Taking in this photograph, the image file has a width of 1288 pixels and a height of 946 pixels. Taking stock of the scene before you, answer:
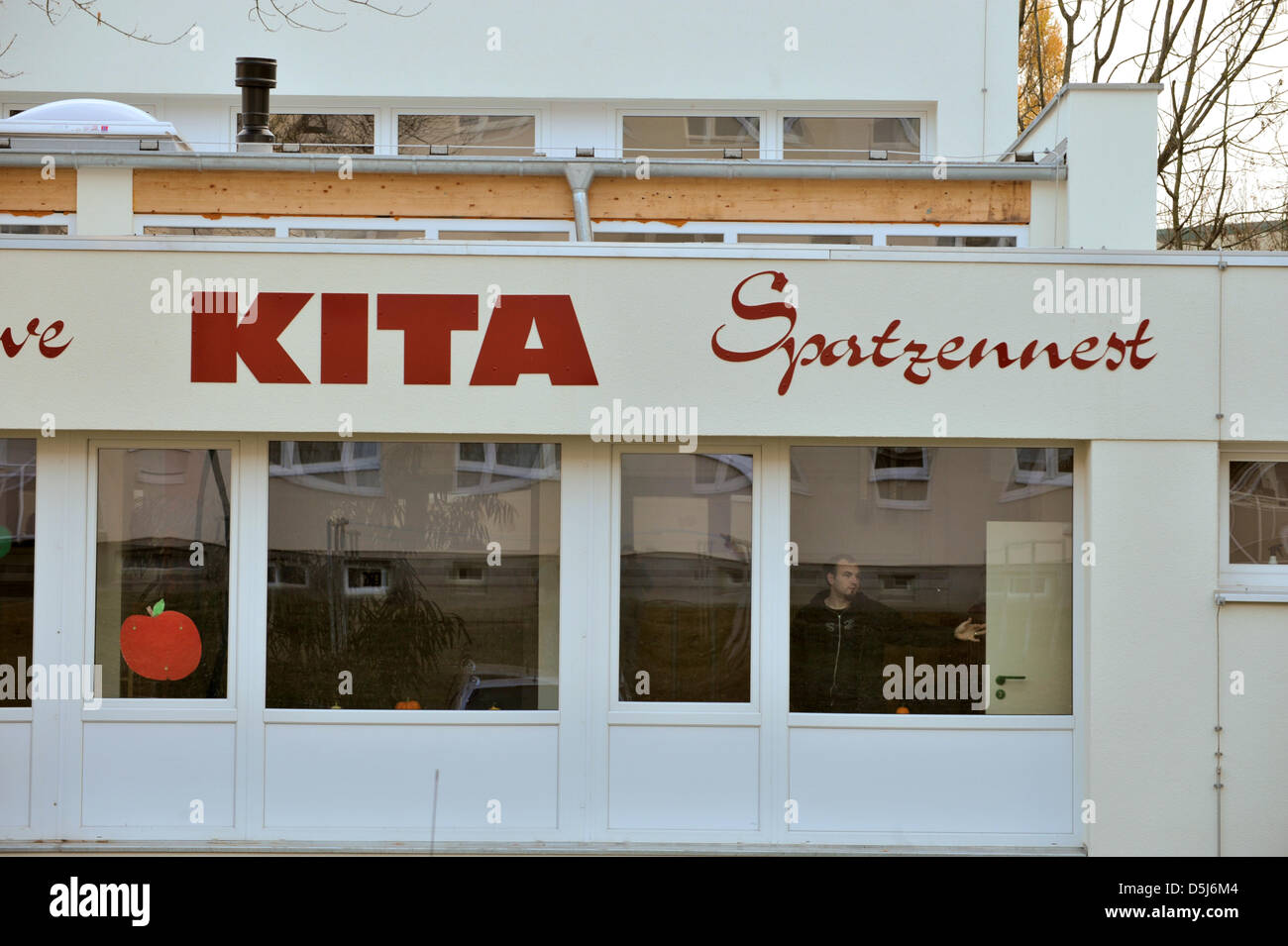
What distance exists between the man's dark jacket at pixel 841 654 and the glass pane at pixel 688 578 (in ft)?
1.01

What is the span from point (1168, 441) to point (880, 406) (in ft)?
5.23

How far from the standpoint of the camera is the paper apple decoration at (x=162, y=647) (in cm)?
746

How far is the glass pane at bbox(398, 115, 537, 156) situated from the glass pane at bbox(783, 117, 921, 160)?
7.72ft

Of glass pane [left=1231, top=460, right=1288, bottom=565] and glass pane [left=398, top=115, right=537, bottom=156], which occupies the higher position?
glass pane [left=398, top=115, right=537, bottom=156]

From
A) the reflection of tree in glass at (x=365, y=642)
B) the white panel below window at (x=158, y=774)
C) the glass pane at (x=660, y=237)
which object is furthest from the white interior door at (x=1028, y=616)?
the white panel below window at (x=158, y=774)

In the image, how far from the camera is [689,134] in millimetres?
11898

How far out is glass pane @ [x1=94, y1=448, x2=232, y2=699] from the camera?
7.46 metres

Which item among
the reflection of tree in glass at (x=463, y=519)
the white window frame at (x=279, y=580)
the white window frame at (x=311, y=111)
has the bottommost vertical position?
the white window frame at (x=279, y=580)

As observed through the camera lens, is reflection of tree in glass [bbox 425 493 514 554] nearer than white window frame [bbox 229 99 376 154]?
Yes

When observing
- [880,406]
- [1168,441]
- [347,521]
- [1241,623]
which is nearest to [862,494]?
[880,406]

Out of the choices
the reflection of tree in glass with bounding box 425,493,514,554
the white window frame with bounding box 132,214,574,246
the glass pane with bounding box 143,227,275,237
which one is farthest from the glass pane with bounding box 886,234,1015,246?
the glass pane with bounding box 143,227,275,237

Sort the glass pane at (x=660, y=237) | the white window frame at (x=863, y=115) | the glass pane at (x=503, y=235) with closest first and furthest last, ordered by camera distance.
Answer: the glass pane at (x=503, y=235) < the glass pane at (x=660, y=237) < the white window frame at (x=863, y=115)

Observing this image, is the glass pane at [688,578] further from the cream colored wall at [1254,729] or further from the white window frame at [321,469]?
the cream colored wall at [1254,729]

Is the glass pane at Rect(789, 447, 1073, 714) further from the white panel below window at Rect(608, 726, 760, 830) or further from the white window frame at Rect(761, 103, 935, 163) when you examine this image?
the white window frame at Rect(761, 103, 935, 163)
